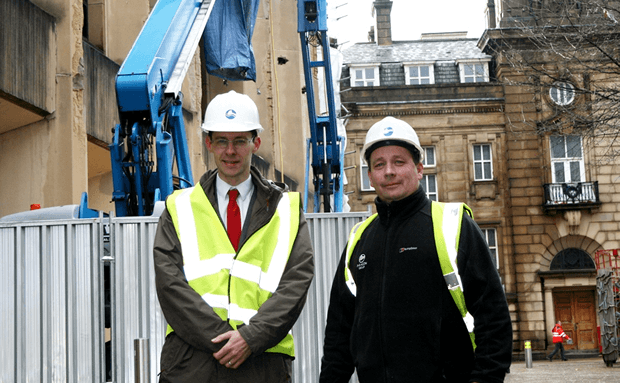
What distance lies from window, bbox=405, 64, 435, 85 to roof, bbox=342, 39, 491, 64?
419 millimetres

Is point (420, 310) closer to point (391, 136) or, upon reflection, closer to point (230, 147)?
point (391, 136)

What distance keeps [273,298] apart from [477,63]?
43.1m

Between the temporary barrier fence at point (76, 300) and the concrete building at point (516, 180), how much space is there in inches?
1349

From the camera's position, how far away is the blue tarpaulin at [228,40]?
11.0m

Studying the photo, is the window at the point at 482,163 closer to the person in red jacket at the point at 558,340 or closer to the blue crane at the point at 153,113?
the person in red jacket at the point at 558,340

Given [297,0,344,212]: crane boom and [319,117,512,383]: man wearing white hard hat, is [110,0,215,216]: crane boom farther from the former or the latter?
[297,0,344,212]: crane boom

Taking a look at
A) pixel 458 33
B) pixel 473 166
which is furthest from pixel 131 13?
pixel 458 33

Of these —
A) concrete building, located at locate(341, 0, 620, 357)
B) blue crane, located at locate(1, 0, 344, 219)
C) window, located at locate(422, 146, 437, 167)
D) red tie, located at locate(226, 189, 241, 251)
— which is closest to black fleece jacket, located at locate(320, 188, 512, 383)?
red tie, located at locate(226, 189, 241, 251)

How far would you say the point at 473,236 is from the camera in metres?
3.67

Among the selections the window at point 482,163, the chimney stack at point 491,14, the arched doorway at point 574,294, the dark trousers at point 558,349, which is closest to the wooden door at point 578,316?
the arched doorway at point 574,294

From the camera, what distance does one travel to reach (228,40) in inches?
436

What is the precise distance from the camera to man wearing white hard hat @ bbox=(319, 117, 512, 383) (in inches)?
140

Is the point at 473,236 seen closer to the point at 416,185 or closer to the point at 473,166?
the point at 416,185

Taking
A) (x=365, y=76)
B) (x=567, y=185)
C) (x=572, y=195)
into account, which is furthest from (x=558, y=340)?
(x=365, y=76)
